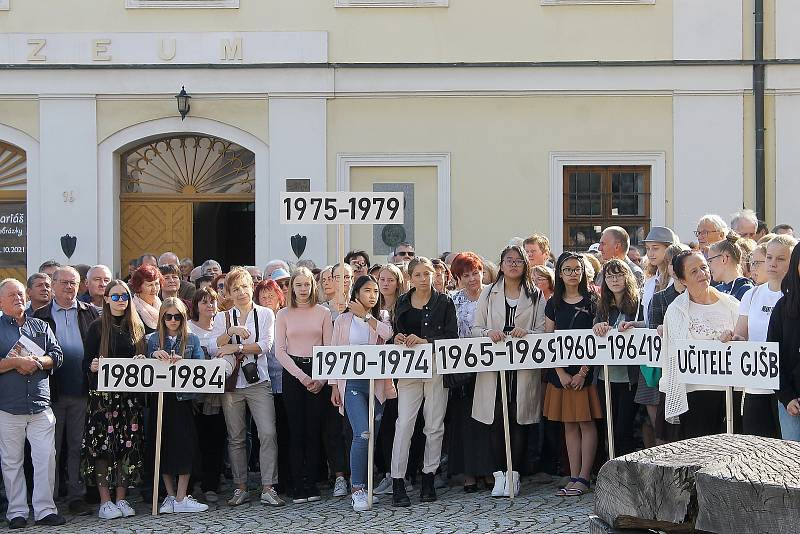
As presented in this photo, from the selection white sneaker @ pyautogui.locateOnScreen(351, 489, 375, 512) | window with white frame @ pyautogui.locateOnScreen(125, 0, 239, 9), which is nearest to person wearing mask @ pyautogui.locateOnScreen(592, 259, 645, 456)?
white sneaker @ pyautogui.locateOnScreen(351, 489, 375, 512)

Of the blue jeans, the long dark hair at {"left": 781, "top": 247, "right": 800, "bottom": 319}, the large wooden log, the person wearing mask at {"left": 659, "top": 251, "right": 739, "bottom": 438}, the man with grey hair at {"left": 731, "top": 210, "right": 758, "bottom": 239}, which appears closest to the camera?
the large wooden log

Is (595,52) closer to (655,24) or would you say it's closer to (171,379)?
(655,24)

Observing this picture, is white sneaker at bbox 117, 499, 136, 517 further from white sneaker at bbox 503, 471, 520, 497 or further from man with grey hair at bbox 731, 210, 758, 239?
man with grey hair at bbox 731, 210, 758, 239

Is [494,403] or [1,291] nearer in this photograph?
[1,291]

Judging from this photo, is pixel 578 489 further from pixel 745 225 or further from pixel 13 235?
pixel 13 235

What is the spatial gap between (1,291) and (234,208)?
8152 millimetres

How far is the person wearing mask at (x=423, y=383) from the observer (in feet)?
29.1

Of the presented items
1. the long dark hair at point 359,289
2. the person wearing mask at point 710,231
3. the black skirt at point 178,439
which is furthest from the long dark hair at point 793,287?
the black skirt at point 178,439

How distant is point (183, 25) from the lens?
52.1ft

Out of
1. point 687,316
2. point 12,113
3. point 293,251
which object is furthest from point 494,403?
point 12,113

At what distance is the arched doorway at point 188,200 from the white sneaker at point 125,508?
785 cm

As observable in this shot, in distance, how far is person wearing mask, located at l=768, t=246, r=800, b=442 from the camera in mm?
7116

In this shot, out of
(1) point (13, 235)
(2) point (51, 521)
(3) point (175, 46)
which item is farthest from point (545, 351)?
(1) point (13, 235)

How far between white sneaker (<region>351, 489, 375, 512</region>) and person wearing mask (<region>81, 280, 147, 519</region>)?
5.19 ft
